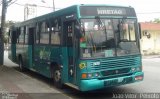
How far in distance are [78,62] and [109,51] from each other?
3.28ft

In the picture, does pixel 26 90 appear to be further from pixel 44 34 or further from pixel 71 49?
pixel 44 34

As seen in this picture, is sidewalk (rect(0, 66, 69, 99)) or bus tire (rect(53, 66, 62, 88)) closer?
sidewalk (rect(0, 66, 69, 99))

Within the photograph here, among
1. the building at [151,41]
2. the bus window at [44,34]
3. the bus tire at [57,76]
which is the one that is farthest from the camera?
the building at [151,41]

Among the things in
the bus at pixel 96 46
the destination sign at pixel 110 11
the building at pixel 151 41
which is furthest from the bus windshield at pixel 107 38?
the building at pixel 151 41

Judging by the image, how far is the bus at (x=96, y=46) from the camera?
9070 mm

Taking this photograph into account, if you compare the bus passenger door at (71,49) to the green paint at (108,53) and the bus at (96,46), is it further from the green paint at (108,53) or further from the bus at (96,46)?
the green paint at (108,53)

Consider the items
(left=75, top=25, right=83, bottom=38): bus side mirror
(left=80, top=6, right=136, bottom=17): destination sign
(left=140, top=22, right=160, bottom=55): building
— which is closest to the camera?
(left=75, top=25, right=83, bottom=38): bus side mirror

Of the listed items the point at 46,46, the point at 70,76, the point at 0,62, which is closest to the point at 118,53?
the point at 70,76

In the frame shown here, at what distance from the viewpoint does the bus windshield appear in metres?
9.08

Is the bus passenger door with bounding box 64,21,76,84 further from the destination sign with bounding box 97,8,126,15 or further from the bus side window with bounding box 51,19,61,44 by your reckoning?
the destination sign with bounding box 97,8,126,15

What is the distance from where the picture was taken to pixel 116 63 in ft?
30.8

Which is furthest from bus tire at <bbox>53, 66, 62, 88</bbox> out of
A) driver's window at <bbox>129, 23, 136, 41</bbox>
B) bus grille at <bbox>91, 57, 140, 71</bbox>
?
driver's window at <bbox>129, 23, 136, 41</bbox>

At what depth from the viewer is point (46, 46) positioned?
12.4 meters

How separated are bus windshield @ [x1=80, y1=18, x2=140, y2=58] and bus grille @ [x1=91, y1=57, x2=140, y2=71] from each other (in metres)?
0.16
